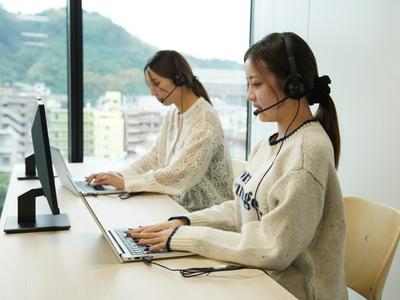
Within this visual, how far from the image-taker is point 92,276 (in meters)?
1.19

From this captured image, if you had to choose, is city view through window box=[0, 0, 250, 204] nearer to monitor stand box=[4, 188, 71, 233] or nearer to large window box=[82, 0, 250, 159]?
large window box=[82, 0, 250, 159]

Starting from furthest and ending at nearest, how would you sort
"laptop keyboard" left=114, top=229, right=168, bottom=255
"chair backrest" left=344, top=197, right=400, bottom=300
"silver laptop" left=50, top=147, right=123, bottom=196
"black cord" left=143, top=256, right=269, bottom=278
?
1. "silver laptop" left=50, top=147, right=123, bottom=196
2. "chair backrest" left=344, top=197, right=400, bottom=300
3. "laptop keyboard" left=114, top=229, right=168, bottom=255
4. "black cord" left=143, top=256, right=269, bottom=278

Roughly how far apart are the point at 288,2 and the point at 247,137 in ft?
3.33

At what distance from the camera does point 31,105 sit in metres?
3.11

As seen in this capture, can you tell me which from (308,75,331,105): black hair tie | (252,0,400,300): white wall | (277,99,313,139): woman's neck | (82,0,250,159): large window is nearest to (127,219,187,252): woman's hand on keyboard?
(277,99,313,139): woman's neck

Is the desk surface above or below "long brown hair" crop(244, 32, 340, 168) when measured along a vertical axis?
below

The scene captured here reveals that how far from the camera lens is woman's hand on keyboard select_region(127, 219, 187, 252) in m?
1.34

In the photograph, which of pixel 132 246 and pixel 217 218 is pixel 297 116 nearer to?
pixel 217 218

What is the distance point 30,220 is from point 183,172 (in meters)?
0.67

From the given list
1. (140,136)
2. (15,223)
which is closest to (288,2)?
(140,136)

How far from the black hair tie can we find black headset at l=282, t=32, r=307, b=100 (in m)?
0.05

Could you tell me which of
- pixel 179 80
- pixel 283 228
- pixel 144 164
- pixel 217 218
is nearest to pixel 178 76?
pixel 179 80

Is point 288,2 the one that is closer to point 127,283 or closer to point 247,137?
point 247,137

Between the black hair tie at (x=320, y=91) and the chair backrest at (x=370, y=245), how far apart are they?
431mm
